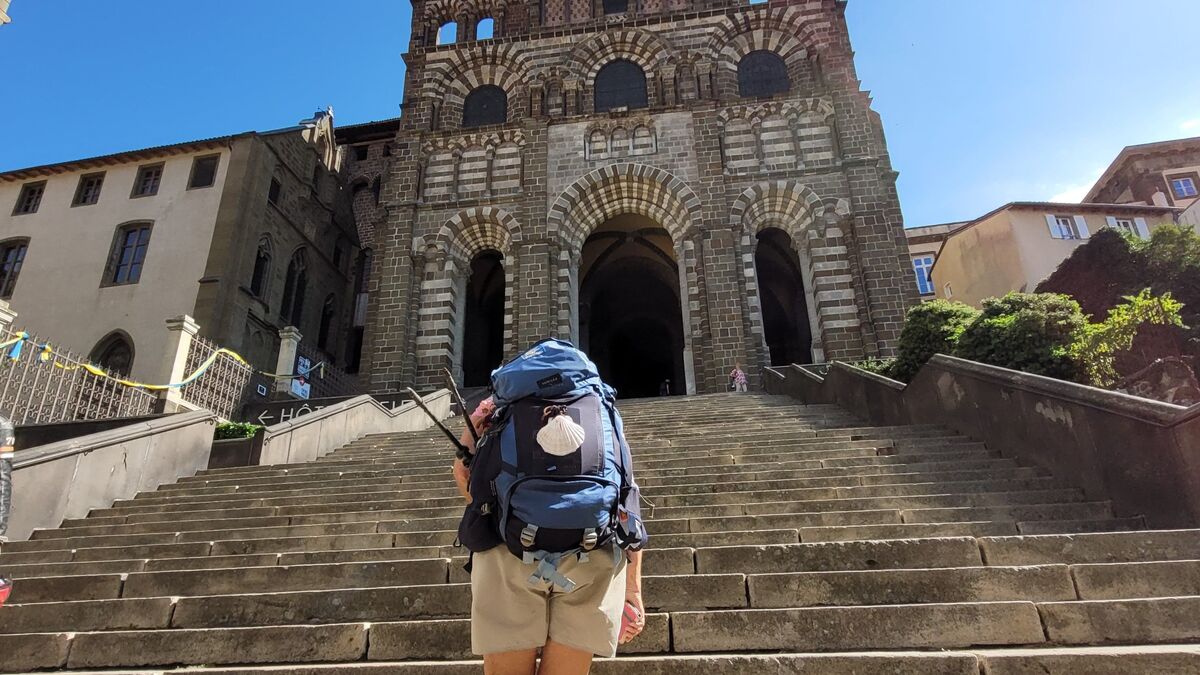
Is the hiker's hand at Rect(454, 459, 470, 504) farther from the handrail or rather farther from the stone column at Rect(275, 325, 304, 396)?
the stone column at Rect(275, 325, 304, 396)

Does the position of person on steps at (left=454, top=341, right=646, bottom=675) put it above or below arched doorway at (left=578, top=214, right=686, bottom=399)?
below

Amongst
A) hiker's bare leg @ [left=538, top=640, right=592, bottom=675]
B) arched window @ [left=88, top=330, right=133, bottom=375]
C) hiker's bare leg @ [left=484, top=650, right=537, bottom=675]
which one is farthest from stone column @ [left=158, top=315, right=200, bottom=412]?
hiker's bare leg @ [left=538, top=640, right=592, bottom=675]

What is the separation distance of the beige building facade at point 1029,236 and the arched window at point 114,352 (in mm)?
26154

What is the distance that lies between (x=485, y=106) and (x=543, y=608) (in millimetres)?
21341

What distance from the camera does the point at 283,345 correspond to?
17.1 m

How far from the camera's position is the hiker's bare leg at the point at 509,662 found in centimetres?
203

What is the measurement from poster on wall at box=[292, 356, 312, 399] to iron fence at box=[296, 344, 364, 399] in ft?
0.58

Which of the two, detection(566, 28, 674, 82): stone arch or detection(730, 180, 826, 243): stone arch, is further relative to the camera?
detection(566, 28, 674, 82): stone arch

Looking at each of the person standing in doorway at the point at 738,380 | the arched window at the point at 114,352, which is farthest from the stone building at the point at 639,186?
the arched window at the point at 114,352

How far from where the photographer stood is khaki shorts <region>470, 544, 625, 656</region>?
6.61 ft

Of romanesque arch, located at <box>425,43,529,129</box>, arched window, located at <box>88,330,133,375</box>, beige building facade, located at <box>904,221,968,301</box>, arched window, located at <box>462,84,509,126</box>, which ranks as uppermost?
romanesque arch, located at <box>425,43,529,129</box>

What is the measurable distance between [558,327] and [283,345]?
7.37m

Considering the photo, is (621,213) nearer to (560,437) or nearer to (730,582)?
(730,582)

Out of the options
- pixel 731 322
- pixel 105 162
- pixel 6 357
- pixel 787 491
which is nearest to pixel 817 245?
pixel 731 322
